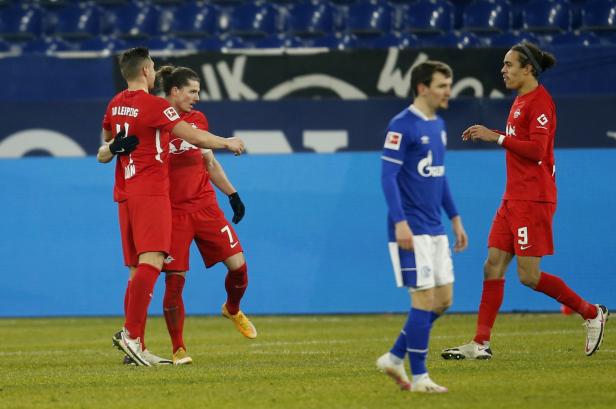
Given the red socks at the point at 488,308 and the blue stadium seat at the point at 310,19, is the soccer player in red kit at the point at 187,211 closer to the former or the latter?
the red socks at the point at 488,308

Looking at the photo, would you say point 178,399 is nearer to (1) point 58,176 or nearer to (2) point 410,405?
(2) point 410,405

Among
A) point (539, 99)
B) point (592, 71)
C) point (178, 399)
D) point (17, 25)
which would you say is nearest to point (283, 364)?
point (178, 399)

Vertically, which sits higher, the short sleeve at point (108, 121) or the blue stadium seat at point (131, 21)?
the short sleeve at point (108, 121)

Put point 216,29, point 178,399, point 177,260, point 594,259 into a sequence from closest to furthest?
1. point 178,399
2. point 177,260
3. point 594,259
4. point 216,29

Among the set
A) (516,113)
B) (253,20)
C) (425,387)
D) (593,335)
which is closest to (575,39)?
(253,20)

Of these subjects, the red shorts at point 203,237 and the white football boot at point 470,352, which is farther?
the red shorts at point 203,237

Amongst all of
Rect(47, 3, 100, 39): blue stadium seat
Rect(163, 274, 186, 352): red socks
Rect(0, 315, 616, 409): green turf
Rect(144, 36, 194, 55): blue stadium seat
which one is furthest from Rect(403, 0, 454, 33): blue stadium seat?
Rect(163, 274, 186, 352): red socks

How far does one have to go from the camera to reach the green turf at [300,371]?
6.12 meters

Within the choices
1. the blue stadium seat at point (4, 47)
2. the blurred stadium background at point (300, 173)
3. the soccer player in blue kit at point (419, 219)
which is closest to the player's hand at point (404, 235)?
the soccer player in blue kit at point (419, 219)

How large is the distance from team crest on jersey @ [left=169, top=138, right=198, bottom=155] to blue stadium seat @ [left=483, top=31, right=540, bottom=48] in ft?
23.2

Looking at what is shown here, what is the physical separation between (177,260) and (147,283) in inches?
24.8

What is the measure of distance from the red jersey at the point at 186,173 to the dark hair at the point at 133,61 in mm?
605

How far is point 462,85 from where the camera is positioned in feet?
43.8

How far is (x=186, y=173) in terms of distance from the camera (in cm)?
844
